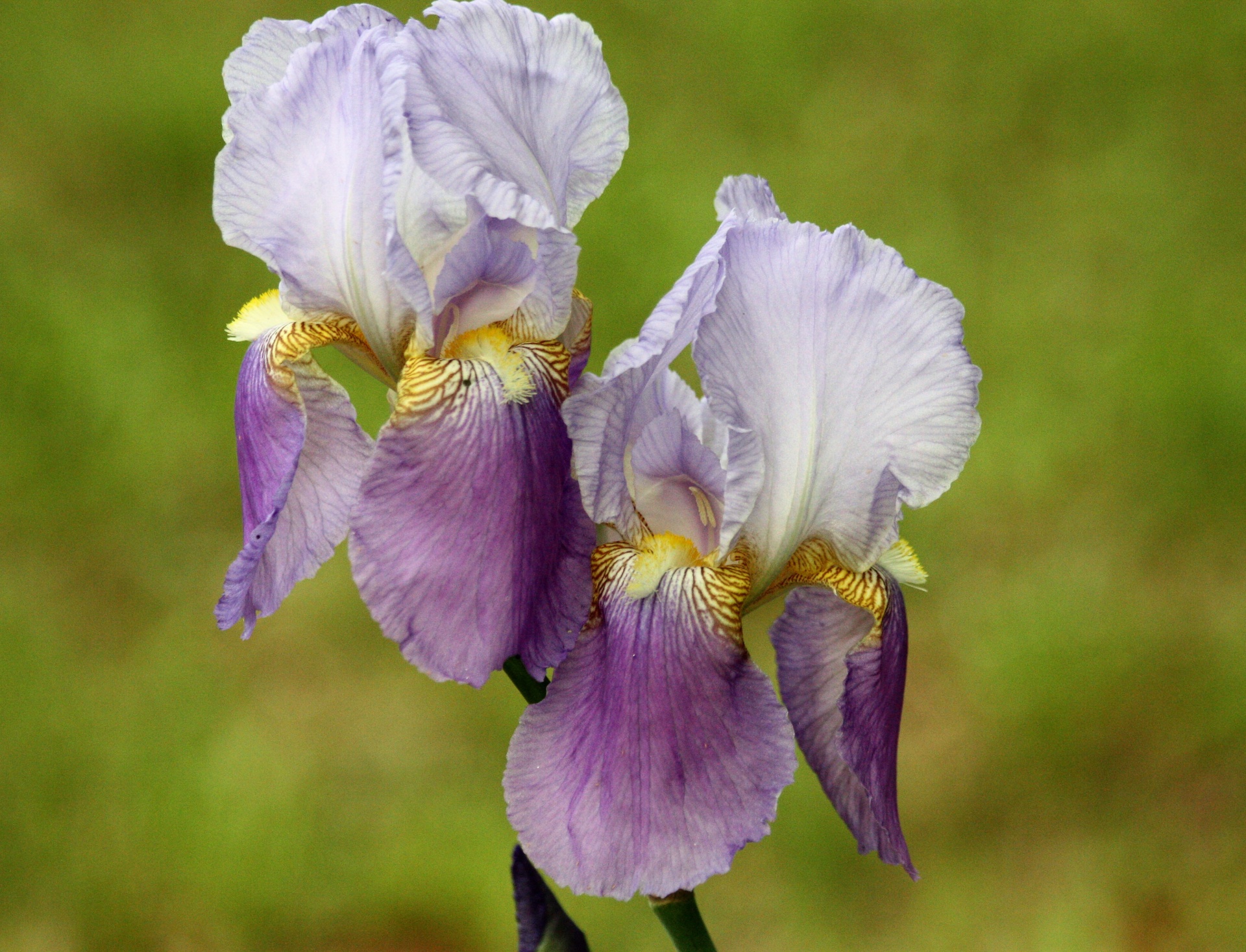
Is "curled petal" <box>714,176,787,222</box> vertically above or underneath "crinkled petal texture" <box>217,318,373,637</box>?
above

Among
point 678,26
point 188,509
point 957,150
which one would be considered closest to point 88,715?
point 188,509

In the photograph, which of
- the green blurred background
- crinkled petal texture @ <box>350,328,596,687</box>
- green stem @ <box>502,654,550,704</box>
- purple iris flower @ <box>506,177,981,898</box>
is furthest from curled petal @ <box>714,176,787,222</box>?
the green blurred background

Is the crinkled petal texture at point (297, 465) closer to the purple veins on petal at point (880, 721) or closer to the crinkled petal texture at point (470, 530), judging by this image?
the crinkled petal texture at point (470, 530)

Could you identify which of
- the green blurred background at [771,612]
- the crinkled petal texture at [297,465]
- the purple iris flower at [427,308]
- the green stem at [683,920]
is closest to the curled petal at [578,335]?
the purple iris flower at [427,308]

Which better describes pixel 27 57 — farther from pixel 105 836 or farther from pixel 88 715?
pixel 105 836

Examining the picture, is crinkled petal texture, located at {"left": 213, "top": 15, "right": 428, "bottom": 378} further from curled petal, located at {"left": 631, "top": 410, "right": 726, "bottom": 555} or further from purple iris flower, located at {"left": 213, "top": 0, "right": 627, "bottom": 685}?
curled petal, located at {"left": 631, "top": 410, "right": 726, "bottom": 555}

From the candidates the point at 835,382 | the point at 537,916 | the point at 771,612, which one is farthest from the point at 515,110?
the point at 771,612
